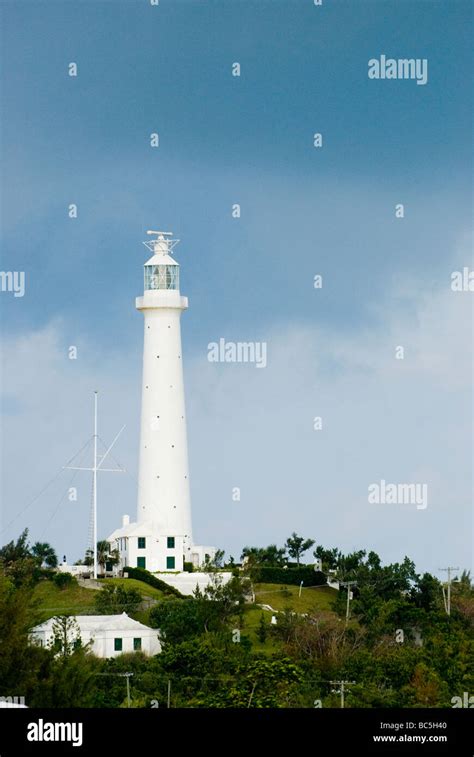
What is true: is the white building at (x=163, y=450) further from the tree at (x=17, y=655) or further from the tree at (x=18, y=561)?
the tree at (x=17, y=655)

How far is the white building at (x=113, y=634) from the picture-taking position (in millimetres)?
58156

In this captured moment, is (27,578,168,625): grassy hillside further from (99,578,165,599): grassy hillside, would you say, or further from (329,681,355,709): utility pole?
(329,681,355,709): utility pole

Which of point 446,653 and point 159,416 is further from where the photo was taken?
point 159,416

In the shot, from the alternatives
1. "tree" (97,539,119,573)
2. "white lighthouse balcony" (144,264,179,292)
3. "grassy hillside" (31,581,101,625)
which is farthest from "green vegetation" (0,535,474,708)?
"white lighthouse balcony" (144,264,179,292)

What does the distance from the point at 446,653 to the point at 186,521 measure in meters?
17.4

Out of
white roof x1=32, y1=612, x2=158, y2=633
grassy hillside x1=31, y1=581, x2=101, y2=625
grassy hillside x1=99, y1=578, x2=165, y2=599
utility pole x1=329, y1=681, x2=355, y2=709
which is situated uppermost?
grassy hillside x1=99, y1=578, x2=165, y2=599

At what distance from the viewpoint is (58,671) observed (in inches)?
1843

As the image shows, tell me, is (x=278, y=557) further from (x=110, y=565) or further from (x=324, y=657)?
(x=324, y=657)

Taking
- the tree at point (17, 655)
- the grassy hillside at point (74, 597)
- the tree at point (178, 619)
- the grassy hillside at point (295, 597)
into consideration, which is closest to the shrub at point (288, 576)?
the grassy hillside at point (295, 597)

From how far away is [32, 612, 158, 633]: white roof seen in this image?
2309 inches

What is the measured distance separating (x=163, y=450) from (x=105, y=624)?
15.3 metres

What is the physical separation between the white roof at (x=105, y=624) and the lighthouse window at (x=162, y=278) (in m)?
18.9
